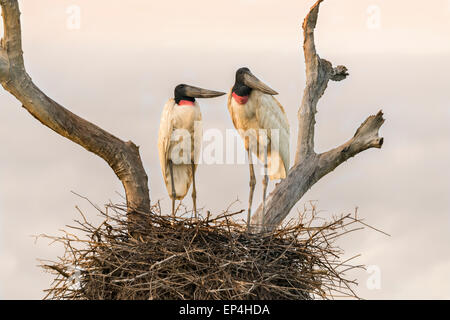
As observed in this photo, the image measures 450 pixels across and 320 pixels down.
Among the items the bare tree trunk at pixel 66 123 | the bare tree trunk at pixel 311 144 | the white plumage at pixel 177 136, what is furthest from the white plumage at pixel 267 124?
the bare tree trunk at pixel 66 123

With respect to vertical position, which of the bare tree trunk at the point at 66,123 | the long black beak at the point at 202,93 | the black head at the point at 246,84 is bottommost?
the bare tree trunk at the point at 66,123

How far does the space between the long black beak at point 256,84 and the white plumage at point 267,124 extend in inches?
3.5

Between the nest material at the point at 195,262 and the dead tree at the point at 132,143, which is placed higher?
the dead tree at the point at 132,143

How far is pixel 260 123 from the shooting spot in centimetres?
637

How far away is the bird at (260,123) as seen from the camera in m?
6.30

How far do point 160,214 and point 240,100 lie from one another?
1545mm

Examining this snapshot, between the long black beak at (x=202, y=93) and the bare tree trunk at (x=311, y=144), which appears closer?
the long black beak at (x=202, y=93)

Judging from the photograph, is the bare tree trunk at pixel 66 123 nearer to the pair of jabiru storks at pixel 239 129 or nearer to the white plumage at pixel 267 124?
the pair of jabiru storks at pixel 239 129

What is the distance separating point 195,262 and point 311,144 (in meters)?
2.62

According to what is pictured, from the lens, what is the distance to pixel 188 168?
6.69m

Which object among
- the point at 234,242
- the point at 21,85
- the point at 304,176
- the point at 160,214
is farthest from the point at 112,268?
the point at 304,176

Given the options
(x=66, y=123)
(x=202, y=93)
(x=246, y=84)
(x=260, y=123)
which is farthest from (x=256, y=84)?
(x=66, y=123)

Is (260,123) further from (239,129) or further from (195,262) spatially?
(195,262)

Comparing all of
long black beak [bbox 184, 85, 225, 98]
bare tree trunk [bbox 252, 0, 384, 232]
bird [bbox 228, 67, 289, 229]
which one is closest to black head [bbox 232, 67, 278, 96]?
bird [bbox 228, 67, 289, 229]
